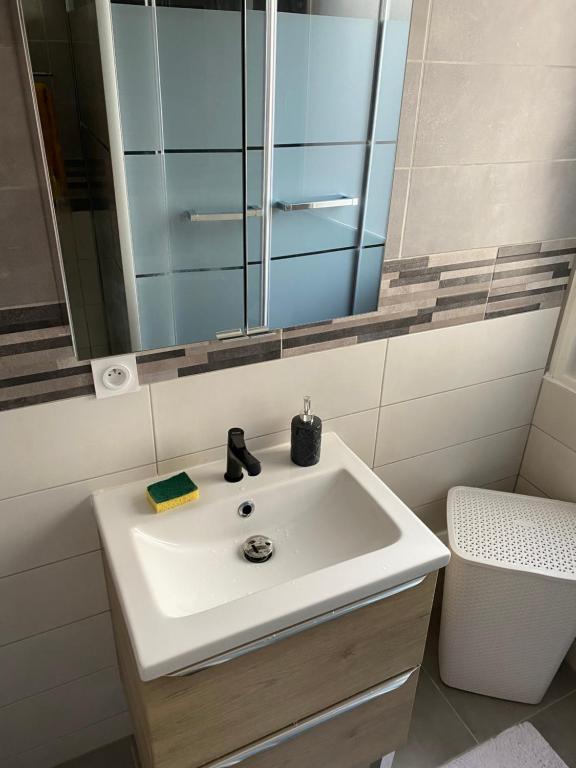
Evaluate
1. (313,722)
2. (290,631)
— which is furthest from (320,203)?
(313,722)

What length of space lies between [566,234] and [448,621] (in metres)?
1.17

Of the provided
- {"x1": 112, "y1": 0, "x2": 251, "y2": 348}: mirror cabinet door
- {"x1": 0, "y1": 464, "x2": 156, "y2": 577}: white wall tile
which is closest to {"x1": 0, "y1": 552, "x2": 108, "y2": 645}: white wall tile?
{"x1": 0, "y1": 464, "x2": 156, "y2": 577}: white wall tile

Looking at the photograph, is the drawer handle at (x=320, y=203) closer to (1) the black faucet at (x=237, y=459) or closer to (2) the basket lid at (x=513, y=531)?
(1) the black faucet at (x=237, y=459)

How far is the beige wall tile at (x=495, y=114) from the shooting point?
1.35 meters

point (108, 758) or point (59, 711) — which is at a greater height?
point (59, 711)

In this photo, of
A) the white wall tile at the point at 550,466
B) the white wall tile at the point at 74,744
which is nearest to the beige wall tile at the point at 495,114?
the white wall tile at the point at 550,466

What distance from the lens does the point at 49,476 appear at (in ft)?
4.17

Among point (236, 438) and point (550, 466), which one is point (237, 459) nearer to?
point (236, 438)

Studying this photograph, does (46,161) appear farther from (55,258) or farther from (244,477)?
(244,477)

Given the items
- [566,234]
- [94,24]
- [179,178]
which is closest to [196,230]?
[179,178]

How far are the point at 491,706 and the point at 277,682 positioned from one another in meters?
1.02

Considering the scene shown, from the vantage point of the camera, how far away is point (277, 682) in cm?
116

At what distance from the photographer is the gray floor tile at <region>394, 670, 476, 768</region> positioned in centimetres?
169

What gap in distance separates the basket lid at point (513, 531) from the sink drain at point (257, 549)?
599mm
